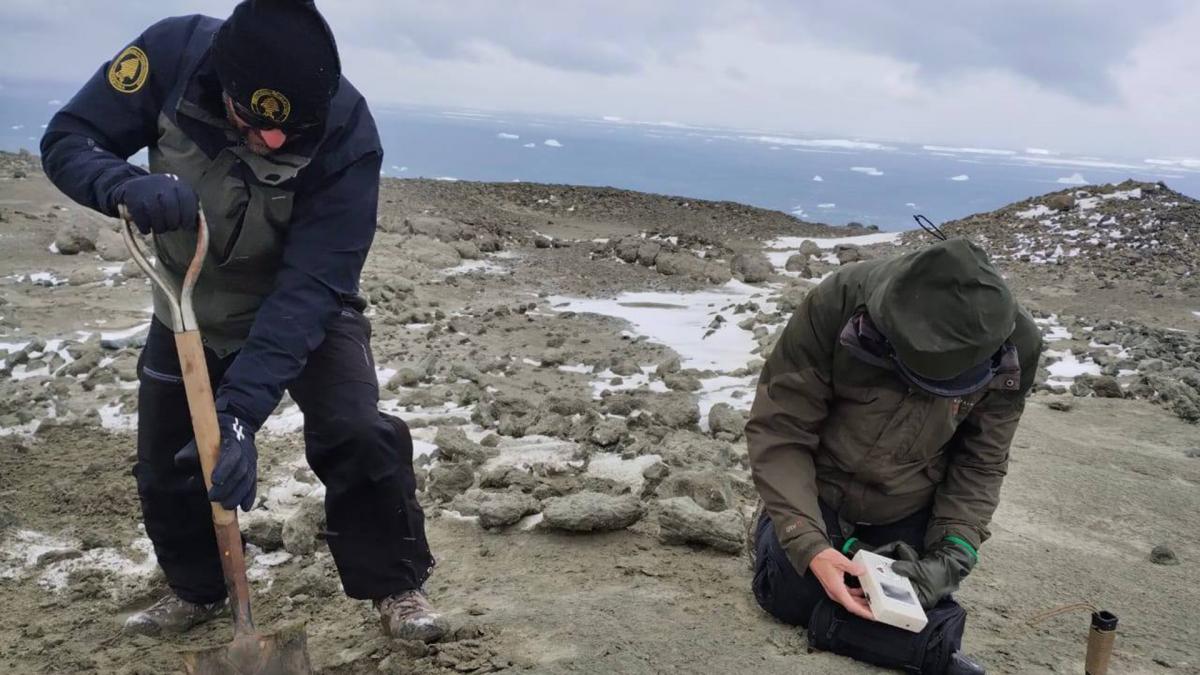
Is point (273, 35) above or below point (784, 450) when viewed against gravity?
above

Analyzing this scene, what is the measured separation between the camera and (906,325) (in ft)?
6.96

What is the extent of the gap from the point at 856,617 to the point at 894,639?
4.2 inches

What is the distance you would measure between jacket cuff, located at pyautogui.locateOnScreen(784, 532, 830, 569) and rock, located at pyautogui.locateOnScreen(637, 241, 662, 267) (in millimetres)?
8974

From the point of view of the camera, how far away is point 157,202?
204 centimetres

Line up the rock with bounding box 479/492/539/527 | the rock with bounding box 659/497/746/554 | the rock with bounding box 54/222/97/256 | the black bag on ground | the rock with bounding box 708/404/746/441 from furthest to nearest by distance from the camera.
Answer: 1. the rock with bounding box 54/222/97/256
2. the rock with bounding box 708/404/746/441
3. the rock with bounding box 479/492/539/527
4. the rock with bounding box 659/497/746/554
5. the black bag on ground

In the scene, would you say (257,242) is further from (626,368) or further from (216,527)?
(626,368)

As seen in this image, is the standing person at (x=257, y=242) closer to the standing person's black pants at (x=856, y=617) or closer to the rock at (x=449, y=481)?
the standing person's black pants at (x=856, y=617)

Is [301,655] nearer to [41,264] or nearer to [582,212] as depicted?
[41,264]

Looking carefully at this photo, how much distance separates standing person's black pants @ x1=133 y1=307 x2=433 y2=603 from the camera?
2408 mm

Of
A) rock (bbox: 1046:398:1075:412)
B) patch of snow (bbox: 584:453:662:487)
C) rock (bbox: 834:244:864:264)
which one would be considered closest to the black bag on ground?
patch of snow (bbox: 584:453:662:487)

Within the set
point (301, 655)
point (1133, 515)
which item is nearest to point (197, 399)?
point (301, 655)

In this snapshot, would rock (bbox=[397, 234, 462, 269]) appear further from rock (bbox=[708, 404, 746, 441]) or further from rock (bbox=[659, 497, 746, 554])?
rock (bbox=[659, 497, 746, 554])

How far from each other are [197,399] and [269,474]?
1998mm

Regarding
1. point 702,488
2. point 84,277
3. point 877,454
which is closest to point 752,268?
point 84,277
